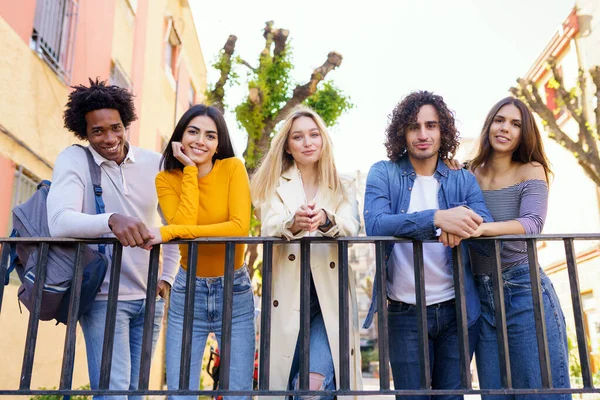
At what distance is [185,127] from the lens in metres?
3.36

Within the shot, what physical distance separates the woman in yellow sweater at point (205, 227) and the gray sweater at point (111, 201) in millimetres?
254

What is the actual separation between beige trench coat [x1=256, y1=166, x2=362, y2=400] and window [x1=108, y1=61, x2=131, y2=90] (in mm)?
8130

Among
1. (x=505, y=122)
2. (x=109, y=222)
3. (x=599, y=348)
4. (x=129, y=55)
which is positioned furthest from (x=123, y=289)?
(x=599, y=348)

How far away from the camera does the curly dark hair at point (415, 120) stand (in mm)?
3256

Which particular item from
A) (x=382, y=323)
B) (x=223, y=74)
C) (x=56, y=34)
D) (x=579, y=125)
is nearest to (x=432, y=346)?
(x=382, y=323)

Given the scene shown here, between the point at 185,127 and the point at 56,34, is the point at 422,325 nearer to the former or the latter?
the point at 185,127

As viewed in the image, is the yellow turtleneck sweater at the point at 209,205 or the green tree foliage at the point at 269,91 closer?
the yellow turtleneck sweater at the point at 209,205

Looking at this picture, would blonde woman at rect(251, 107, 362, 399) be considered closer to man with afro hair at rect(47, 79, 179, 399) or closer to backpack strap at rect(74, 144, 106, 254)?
man with afro hair at rect(47, 79, 179, 399)

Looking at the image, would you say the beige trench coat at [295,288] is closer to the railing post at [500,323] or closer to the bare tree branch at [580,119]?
the railing post at [500,323]

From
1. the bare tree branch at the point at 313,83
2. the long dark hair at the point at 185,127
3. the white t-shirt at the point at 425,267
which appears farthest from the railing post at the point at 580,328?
the bare tree branch at the point at 313,83

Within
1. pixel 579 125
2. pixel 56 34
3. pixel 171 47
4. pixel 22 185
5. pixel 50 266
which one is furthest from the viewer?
pixel 171 47

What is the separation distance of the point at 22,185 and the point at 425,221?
19.2ft

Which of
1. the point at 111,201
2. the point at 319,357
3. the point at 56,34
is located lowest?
the point at 319,357

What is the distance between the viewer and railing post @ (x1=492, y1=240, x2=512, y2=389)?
263cm
